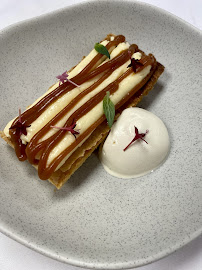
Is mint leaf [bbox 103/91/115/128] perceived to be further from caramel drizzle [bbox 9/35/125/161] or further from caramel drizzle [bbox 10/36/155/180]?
caramel drizzle [bbox 9/35/125/161]

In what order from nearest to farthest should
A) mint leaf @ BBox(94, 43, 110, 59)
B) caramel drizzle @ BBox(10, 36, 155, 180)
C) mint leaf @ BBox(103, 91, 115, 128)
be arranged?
1. caramel drizzle @ BBox(10, 36, 155, 180)
2. mint leaf @ BBox(103, 91, 115, 128)
3. mint leaf @ BBox(94, 43, 110, 59)

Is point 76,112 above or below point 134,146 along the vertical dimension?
below

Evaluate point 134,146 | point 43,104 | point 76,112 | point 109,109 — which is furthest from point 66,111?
point 134,146

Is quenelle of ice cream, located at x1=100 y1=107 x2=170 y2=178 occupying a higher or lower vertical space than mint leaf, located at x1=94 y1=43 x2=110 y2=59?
lower

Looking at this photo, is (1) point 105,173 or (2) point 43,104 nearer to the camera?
(2) point 43,104

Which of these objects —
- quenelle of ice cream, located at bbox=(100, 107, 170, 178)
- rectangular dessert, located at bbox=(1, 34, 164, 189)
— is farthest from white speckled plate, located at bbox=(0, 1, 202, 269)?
rectangular dessert, located at bbox=(1, 34, 164, 189)

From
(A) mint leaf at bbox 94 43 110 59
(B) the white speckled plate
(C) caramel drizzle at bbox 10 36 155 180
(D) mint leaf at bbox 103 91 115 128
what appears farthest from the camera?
(A) mint leaf at bbox 94 43 110 59

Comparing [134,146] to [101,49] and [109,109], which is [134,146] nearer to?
[109,109]

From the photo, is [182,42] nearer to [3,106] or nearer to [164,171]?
[164,171]
